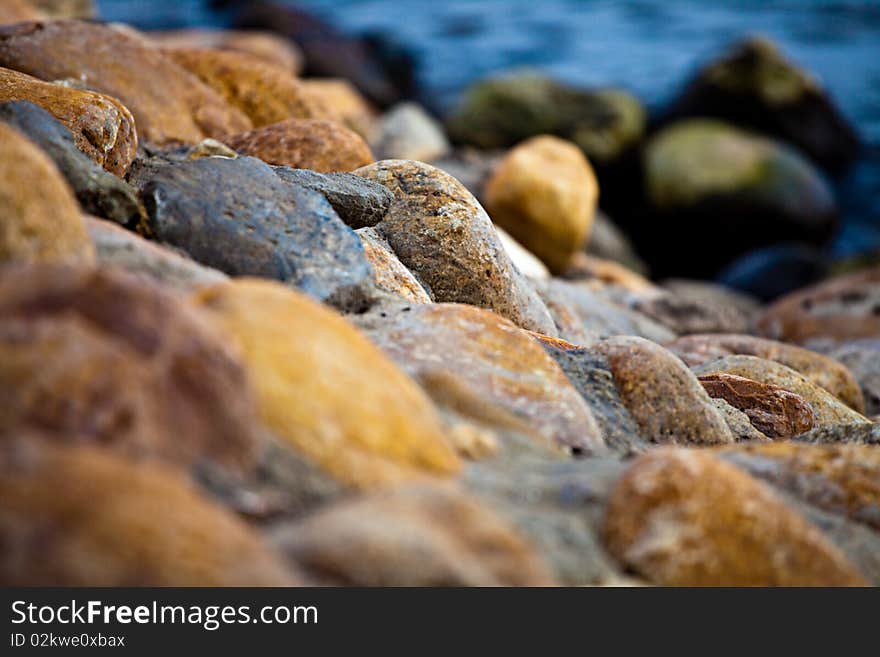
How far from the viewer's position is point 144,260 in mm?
3109

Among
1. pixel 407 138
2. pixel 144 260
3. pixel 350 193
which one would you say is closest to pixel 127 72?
pixel 350 193

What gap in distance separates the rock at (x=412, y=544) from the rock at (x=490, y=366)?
83 centimetres

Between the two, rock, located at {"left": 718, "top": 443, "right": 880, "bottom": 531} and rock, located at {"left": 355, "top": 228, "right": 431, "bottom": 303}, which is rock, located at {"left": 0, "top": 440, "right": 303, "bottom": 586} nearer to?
rock, located at {"left": 718, "top": 443, "right": 880, "bottom": 531}

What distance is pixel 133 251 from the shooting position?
3.14m

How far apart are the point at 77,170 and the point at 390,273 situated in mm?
1334

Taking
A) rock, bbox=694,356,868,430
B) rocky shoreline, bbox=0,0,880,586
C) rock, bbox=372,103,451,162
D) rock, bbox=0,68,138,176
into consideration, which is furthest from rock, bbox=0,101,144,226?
rock, bbox=372,103,451,162

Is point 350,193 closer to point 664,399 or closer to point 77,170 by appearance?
point 77,170

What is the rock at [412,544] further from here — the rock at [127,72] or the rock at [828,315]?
the rock at [828,315]

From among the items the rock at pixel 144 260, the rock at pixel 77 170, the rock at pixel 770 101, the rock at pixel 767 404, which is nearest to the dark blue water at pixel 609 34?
the rock at pixel 770 101

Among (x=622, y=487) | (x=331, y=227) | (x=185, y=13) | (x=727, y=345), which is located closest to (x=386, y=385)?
(x=622, y=487)

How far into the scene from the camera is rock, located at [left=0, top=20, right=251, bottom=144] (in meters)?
5.62

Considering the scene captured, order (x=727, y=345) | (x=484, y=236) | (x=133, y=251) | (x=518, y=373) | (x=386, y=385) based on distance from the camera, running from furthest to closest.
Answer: (x=727, y=345) → (x=484, y=236) → (x=518, y=373) → (x=133, y=251) → (x=386, y=385)

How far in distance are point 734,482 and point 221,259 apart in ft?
6.15
